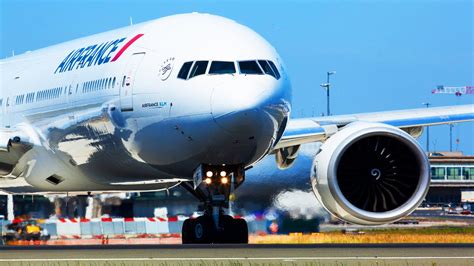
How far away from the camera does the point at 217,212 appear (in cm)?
2500

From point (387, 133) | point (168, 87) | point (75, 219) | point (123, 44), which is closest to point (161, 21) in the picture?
point (123, 44)

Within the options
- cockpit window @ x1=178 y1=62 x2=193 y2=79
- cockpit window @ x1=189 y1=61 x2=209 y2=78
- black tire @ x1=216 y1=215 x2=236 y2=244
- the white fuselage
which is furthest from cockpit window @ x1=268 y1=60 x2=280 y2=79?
black tire @ x1=216 y1=215 x2=236 y2=244

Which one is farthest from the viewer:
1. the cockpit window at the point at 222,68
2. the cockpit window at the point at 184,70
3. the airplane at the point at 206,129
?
the cockpit window at the point at 184,70

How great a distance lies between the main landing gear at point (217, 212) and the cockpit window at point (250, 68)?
1.69 meters

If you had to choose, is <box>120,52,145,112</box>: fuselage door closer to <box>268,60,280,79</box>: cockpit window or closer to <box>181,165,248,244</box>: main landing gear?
<box>181,165,248,244</box>: main landing gear

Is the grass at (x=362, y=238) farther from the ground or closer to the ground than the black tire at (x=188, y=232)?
closer to the ground

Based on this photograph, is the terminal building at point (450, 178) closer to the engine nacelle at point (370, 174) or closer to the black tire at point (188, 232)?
the engine nacelle at point (370, 174)

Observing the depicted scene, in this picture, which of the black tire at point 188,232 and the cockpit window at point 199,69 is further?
the black tire at point 188,232

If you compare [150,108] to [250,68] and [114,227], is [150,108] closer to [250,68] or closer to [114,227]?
[250,68]

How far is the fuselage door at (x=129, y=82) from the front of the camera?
85.5 feet

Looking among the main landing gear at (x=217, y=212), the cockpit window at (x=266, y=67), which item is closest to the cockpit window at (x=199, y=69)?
the cockpit window at (x=266, y=67)

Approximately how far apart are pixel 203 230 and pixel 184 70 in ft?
8.83

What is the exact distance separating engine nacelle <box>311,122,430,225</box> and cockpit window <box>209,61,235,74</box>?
2.38 metres

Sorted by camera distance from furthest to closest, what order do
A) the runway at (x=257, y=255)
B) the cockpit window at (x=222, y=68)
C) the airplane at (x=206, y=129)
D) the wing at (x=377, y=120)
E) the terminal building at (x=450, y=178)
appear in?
the terminal building at (x=450, y=178)
the wing at (x=377, y=120)
the cockpit window at (x=222, y=68)
the airplane at (x=206, y=129)
the runway at (x=257, y=255)
